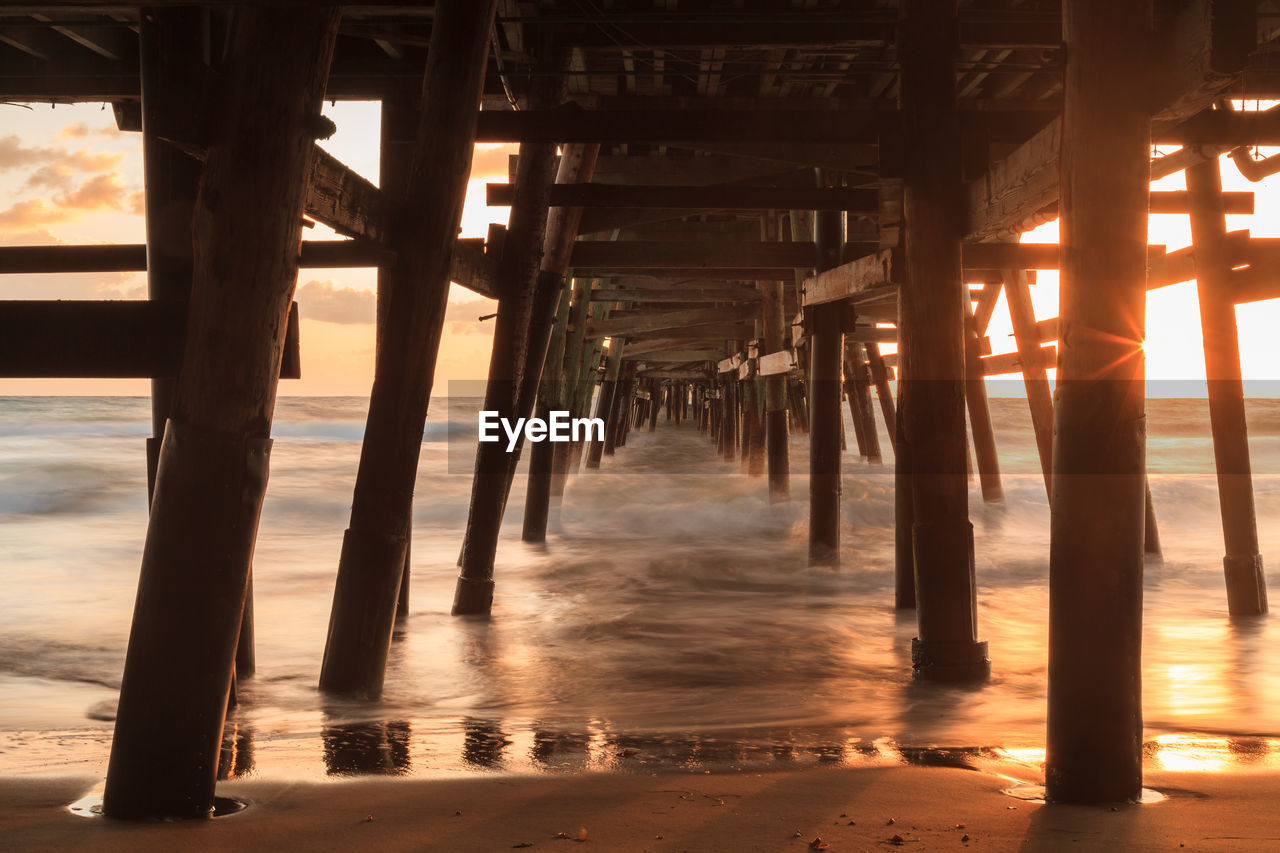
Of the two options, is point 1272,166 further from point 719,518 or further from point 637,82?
point 719,518

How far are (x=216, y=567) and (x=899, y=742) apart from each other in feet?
6.92

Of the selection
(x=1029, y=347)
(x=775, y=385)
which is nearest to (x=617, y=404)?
(x=775, y=385)

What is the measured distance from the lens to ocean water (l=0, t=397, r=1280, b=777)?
3225 millimetres

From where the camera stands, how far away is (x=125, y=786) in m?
2.25

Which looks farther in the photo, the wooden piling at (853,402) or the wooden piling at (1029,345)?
the wooden piling at (853,402)

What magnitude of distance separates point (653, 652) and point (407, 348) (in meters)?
2.23

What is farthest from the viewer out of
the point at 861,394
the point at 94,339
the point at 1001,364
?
the point at 861,394

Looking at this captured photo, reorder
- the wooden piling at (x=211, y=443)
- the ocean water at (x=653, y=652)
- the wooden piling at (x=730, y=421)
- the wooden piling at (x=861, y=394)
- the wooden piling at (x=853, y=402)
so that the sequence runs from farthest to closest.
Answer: the wooden piling at (x=730, y=421) < the wooden piling at (x=853, y=402) < the wooden piling at (x=861, y=394) < the ocean water at (x=653, y=652) < the wooden piling at (x=211, y=443)

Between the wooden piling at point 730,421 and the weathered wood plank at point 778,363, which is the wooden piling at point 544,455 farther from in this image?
the wooden piling at point 730,421

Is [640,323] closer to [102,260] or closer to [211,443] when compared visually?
[102,260]

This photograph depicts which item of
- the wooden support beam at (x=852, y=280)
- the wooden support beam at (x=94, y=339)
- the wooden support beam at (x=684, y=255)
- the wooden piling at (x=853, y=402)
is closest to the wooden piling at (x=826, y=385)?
the wooden support beam at (x=684, y=255)

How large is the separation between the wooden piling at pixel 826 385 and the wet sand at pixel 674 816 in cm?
461

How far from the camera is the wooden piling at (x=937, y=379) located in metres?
4.09

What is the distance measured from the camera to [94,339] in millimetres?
2555
